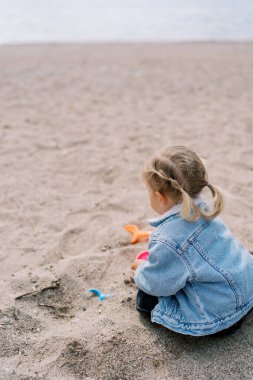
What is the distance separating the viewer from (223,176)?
4.10m

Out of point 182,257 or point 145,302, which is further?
point 145,302

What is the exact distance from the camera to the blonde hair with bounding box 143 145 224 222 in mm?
2213

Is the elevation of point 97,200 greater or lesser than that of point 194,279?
lesser

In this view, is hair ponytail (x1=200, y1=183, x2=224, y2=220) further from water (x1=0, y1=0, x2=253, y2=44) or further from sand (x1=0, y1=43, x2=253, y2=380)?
water (x1=0, y1=0, x2=253, y2=44)

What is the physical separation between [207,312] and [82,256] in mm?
1038

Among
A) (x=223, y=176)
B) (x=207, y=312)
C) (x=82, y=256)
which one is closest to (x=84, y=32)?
(x=223, y=176)

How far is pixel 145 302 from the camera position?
2.44 meters

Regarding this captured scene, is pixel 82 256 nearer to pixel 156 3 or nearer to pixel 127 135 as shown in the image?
pixel 127 135

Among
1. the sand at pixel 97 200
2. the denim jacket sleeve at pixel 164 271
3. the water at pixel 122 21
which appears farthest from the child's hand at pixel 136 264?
the water at pixel 122 21

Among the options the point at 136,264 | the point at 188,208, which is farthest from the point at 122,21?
the point at 188,208

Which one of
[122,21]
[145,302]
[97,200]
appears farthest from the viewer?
[122,21]

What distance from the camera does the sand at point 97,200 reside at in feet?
7.30

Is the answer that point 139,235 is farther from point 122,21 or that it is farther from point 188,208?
point 122,21

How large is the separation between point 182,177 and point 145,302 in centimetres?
72
